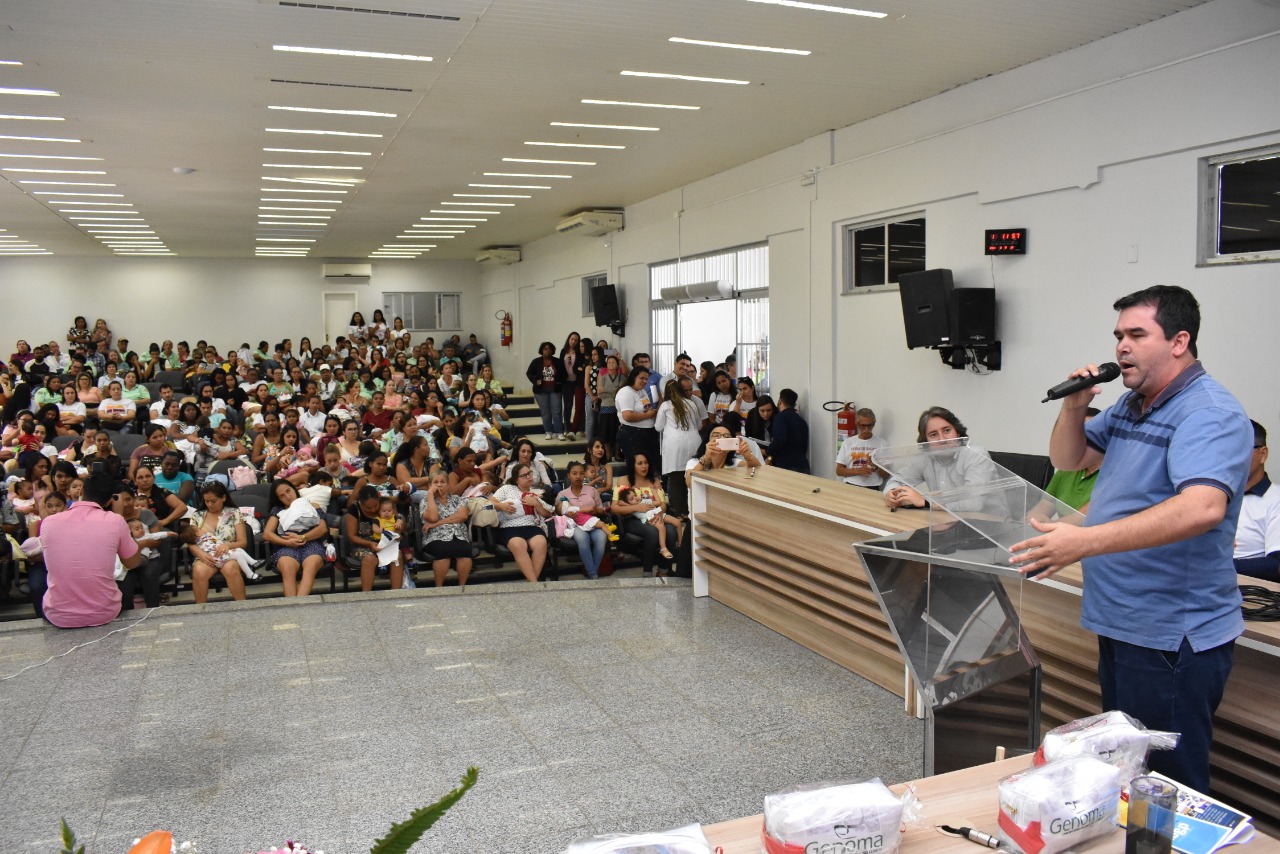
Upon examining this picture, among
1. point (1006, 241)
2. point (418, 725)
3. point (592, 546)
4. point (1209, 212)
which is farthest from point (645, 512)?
point (1209, 212)

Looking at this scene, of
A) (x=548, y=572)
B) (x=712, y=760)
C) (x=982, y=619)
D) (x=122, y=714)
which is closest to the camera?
(x=982, y=619)

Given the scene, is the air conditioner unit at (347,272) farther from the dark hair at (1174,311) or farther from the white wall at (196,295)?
the dark hair at (1174,311)

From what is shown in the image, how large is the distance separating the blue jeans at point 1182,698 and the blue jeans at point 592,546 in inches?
227

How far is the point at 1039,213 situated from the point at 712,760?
4.99m

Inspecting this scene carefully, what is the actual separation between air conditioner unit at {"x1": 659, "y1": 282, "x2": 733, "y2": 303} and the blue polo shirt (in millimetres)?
9621

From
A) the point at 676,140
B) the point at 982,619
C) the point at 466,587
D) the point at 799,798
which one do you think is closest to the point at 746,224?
the point at 676,140

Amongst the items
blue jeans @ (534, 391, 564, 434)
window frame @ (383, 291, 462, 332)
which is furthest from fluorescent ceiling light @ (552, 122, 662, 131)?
window frame @ (383, 291, 462, 332)

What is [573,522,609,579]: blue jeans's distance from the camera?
7918 mm

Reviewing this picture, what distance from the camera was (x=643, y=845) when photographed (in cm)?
158

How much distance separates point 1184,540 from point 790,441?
7466mm

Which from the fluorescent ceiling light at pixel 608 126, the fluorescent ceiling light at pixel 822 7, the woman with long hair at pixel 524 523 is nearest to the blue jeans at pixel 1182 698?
the fluorescent ceiling light at pixel 822 7

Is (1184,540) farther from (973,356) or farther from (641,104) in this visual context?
(641,104)

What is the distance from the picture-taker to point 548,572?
8117 millimetres

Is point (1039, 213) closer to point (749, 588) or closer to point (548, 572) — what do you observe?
point (749, 588)
